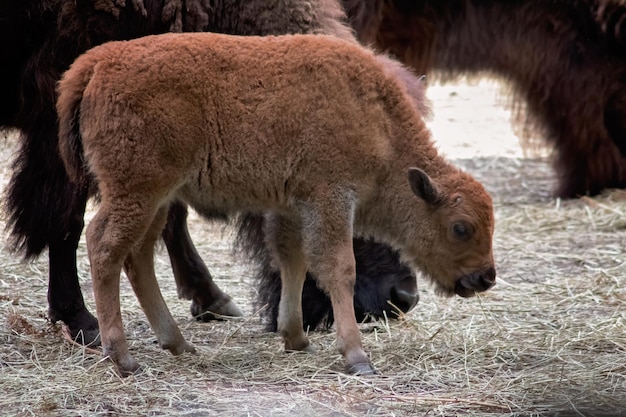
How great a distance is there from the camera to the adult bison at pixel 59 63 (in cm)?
437

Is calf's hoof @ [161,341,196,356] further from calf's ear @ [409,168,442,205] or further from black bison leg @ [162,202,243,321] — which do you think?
calf's ear @ [409,168,442,205]

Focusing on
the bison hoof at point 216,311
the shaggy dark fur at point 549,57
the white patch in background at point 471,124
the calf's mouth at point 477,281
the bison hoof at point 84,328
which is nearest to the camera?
the calf's mouth at point 477,281

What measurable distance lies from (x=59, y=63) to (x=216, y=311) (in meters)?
1.37

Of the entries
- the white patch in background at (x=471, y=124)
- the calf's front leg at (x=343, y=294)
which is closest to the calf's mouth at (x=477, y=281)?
the calf's front leg at (x=343, y=294)

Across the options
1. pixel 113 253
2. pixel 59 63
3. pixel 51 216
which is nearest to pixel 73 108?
pixel 113 253

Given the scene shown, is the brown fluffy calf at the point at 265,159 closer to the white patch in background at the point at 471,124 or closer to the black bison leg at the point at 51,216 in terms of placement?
the black bison leg at the point at 51,216

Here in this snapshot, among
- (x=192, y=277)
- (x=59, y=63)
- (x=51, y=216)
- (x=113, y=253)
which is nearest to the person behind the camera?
(x=113, y=253)

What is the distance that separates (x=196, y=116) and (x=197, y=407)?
968mm

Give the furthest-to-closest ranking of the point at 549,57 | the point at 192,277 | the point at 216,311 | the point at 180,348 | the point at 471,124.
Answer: the point at 471,124
the point at 549,57
the point at 192,277
the point at 216,311
the point at 180,348

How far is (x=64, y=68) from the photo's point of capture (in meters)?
4.39

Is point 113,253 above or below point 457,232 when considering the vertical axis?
below

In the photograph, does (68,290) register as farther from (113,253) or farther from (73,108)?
(73,108)

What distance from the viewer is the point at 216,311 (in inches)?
201

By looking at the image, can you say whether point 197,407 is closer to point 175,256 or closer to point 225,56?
point 225,56
